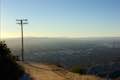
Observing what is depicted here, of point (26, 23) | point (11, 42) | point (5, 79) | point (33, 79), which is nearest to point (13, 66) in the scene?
point (5, 79)

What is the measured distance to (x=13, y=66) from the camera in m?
17.8

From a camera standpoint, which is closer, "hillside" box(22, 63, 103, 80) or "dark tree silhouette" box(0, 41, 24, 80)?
"dark tree silhouette" box(0, 41, 24, 80)

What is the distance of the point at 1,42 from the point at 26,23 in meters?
26.0

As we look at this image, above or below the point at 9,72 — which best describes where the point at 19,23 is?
above

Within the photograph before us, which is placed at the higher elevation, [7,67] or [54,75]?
[7,67]

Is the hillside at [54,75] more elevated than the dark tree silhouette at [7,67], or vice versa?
the dark tree silhouette at [7,67]

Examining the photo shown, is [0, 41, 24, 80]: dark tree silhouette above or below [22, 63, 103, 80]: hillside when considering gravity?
above

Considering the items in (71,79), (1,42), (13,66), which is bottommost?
(71,79)

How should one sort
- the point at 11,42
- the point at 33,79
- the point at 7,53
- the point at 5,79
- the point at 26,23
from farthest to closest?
the point at 11,42 < the point at 26,23 < the point at 33,79 < the point at 7,53 < the point at 5,79

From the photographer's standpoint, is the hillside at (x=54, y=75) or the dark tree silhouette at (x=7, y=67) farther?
the hillside at (x=54, y=75)

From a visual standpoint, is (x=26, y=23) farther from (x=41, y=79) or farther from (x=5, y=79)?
(x=5, y=79)

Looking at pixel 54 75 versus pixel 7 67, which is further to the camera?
pixel 54 75

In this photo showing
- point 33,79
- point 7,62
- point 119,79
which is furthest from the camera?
point 119,79

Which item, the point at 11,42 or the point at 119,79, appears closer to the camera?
the point at 119,79
